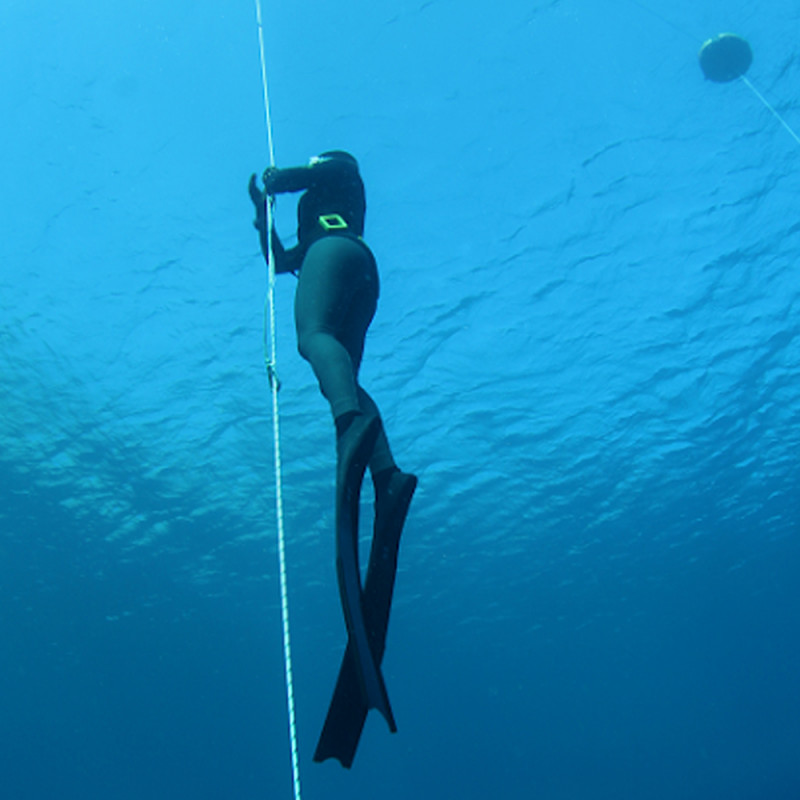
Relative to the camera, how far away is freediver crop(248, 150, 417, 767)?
8.48ft

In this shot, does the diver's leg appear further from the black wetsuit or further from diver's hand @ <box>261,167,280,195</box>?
diver's hand @ <box>261,167,280,195</box>

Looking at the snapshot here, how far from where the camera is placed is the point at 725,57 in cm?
961

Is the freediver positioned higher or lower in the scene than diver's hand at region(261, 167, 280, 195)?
lower

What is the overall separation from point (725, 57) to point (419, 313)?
678 centimetres

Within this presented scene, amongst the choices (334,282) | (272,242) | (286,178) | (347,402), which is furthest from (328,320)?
(286,178)

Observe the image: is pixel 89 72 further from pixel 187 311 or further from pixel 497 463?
pixel 497 463

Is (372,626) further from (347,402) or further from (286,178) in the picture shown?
(286,178)

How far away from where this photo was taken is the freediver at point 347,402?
8.48ft

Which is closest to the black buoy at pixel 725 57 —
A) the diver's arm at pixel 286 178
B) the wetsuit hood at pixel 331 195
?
the wetsuit hood at pixel 331 195

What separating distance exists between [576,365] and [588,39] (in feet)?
25.6

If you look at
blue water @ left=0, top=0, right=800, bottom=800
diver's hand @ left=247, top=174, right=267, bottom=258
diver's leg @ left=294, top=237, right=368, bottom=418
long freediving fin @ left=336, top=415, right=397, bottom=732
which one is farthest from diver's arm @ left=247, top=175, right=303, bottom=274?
blue water @ left=0, top=0, right=800, bottom=800

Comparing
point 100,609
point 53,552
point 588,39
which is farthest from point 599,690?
point 588,39

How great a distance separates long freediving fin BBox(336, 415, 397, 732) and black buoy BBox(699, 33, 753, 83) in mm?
10095

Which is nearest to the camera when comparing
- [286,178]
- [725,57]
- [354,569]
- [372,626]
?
[354,569]
